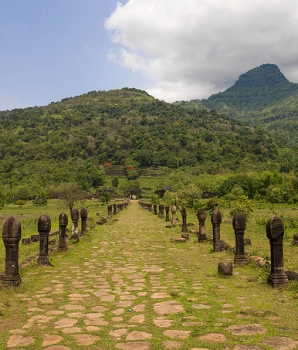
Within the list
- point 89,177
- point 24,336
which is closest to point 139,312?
point 24,336

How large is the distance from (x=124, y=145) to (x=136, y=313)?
142 meters

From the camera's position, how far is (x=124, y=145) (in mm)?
145875

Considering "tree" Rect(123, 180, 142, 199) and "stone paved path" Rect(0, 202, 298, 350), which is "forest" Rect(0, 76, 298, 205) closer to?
"tree" Rect(123, 180, 142, 199)

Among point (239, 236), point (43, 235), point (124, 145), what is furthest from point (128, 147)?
point (239, 236)

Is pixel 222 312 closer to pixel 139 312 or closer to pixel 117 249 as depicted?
pixel 139 312

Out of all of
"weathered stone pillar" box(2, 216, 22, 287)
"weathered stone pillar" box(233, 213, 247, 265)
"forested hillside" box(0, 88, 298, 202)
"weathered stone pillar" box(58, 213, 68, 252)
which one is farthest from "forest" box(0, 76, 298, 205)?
"weathered stone pillar" box(2, 216, 22, 287)

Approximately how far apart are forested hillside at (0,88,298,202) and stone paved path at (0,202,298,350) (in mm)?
84835

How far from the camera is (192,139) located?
468ft

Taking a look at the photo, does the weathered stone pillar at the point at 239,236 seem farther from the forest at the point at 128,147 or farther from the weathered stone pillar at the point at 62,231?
the forest at the point at 128,147

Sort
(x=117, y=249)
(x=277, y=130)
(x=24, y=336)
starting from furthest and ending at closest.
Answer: (x=277, y=130)
(x=117, y=249)
(x=24, y=336)

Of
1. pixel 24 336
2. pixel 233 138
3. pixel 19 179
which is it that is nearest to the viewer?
pixel 24 336

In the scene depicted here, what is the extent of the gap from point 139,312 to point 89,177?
104850 mm

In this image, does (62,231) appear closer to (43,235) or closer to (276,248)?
(43,235)

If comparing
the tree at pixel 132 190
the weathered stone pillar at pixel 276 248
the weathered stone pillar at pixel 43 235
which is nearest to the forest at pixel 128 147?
→ the tree at pixel 132 190
